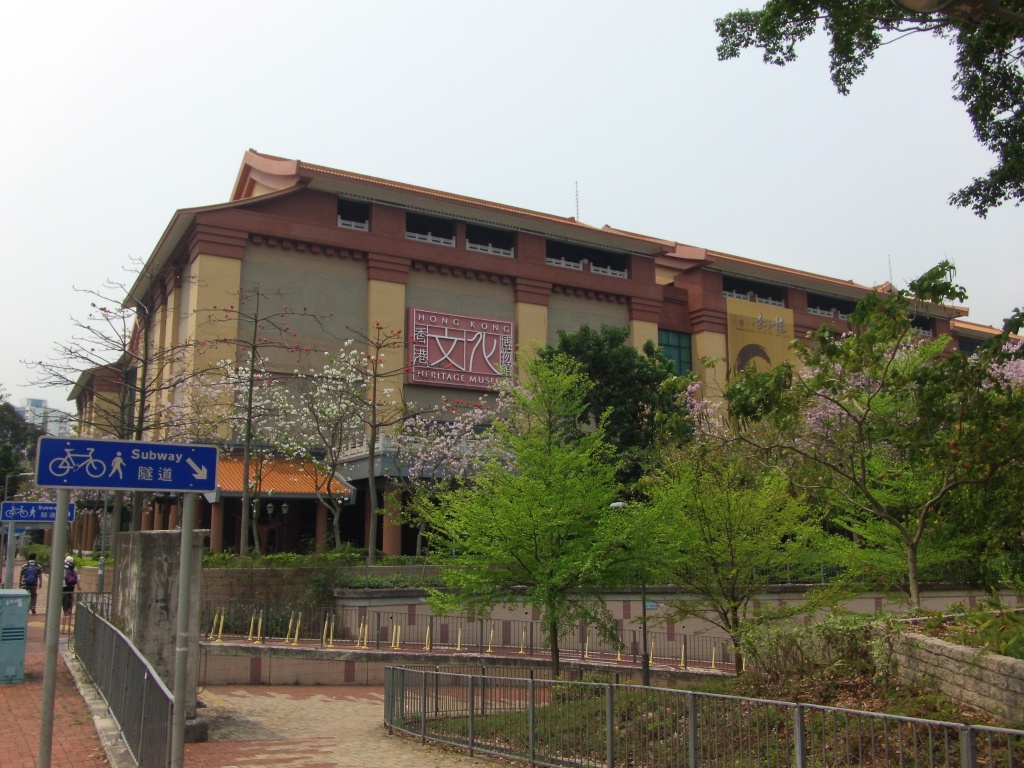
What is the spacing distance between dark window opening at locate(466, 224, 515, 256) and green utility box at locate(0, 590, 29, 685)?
116 feet

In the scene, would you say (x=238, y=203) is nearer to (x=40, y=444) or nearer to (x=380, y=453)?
(x=380, y=453)

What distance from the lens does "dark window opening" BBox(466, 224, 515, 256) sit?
4897cm

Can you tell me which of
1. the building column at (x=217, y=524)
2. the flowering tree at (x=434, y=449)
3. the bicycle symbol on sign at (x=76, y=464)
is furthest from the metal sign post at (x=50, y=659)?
the building column at (x=217, y=524)

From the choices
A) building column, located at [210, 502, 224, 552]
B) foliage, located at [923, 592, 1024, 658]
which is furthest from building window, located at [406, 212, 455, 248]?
foliage, located at [923, 592, 1024, 658]

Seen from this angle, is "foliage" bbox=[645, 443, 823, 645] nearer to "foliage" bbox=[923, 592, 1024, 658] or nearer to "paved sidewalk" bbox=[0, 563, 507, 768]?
"paved sidewalk" bbox=[0, 563, 507, 768]

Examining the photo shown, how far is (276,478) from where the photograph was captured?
3819 cm

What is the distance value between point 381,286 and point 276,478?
11240mm

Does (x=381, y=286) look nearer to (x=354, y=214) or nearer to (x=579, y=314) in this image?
(x=354, y=214)

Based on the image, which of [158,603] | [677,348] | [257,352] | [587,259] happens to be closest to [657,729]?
[158,603]

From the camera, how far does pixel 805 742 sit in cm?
841

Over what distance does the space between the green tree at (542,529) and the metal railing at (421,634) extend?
4253 millimetres

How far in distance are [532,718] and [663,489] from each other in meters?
7.96

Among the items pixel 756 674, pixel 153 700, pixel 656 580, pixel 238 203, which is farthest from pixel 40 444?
pixel 238 203

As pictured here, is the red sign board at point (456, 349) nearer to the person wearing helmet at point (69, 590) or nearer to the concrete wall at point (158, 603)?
the person wearing helmet at point (69, 590)
